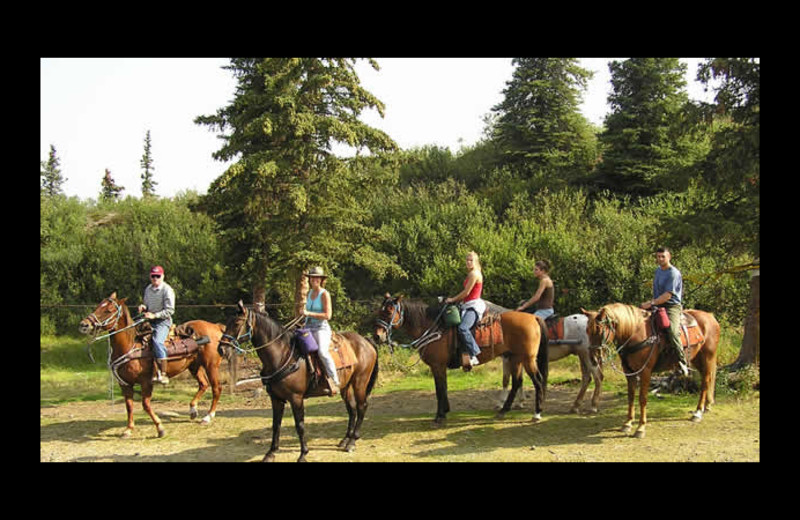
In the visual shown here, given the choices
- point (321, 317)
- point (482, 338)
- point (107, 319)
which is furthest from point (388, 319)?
point (107, 319)

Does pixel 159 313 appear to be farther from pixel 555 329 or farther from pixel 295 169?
pixel 555 329

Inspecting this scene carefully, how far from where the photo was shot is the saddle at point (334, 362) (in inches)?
321

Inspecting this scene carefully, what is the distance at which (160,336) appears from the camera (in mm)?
9891

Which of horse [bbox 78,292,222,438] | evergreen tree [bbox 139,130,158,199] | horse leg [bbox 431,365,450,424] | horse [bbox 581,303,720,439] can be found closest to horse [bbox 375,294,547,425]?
horse leg [bbox 431,365,450,424]

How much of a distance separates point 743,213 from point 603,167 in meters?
15.4

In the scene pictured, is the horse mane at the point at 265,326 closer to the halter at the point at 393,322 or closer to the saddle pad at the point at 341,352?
the saddle pad at the point at 341,352

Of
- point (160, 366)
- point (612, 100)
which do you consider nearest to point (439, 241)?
point (612, 100)

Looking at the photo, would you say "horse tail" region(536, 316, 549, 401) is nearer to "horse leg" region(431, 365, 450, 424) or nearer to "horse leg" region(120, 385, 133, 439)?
"horse leg" region(431, 365, 450, 424)

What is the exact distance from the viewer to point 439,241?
22.6 metres

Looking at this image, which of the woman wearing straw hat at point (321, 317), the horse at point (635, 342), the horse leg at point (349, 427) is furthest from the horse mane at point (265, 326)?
the horse at point (635, 342)

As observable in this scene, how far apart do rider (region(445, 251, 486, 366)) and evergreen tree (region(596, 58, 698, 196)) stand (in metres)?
16.0

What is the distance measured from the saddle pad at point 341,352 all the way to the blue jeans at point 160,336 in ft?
11.1

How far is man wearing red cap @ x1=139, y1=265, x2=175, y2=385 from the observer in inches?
386

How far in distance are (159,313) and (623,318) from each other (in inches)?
306
